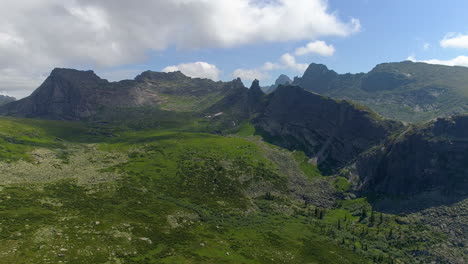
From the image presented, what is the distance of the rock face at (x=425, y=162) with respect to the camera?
132 meters

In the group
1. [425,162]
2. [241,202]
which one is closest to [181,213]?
[241,202]

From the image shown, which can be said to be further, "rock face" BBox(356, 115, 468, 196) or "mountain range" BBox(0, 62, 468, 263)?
"rock face" BBox(356, 115, 468, 196)

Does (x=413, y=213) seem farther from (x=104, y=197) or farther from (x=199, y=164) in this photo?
(x=104, y=197)

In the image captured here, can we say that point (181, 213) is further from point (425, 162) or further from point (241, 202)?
point (425, 162)

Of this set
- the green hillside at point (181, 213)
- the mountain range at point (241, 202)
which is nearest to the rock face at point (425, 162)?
the mountain range at point (241, 202)

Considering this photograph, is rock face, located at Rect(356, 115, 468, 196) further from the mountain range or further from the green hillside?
the green hillside

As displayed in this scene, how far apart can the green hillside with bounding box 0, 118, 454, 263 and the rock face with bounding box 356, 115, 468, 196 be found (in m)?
18.8

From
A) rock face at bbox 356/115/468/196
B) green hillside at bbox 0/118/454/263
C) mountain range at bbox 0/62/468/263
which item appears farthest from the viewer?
rock face at bbox 356/115/468/196

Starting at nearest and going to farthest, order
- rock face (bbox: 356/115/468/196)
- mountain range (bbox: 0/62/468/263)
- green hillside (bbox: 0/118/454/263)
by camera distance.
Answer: green hillside (bbox: 0/118/454/263), mountain range (bbox: 0/62/468/263), rock face (bbox: 356/115/468/196)

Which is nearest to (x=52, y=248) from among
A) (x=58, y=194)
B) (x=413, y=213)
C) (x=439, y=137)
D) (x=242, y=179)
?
(x=58, y=194)

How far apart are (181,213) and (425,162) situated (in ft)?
411

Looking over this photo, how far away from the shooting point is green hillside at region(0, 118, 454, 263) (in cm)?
7044

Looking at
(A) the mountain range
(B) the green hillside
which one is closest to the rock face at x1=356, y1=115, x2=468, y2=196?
(A) the mountain range

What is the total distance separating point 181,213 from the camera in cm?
10494
